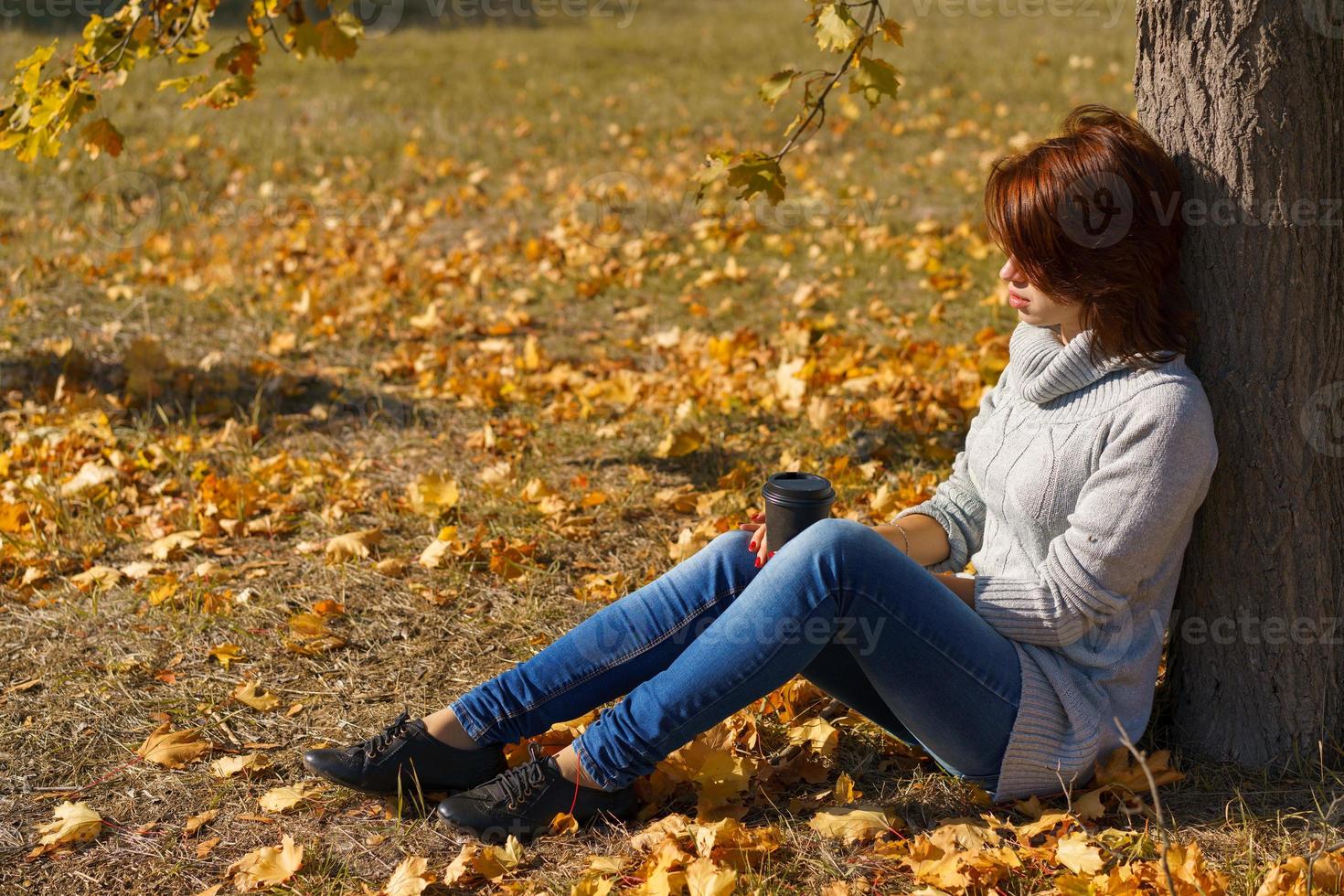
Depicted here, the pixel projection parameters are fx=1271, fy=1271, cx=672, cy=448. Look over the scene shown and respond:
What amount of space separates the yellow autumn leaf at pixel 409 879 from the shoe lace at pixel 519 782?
178 mm

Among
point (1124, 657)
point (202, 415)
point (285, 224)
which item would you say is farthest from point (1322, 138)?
point (285, 224)

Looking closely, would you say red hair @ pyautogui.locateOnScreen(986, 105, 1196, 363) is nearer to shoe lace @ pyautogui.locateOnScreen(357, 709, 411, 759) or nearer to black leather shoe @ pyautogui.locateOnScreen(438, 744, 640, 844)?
black leather shoe @ pyautogui.locateOnScreen(438, 744, 640, 844)

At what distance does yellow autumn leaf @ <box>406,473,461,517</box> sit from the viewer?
12.0 feet

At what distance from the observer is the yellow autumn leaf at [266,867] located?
7.13 ft

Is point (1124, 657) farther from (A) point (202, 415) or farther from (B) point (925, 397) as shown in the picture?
(A) point (202, 415)

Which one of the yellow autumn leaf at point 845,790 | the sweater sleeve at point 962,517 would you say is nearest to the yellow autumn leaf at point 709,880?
the yellow autumn leaf at point 845,790

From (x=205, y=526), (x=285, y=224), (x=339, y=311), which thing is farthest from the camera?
(x=285, y=224)

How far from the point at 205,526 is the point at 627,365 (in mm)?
1869

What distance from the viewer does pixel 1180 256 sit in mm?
2219

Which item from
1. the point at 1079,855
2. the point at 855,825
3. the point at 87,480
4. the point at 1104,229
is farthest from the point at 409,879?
the point at 87,480

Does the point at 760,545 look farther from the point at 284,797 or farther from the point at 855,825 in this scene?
the point at 284,797

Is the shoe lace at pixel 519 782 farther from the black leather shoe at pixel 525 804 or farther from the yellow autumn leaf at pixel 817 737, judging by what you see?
the yellow autumn leaf at pixel 817 737

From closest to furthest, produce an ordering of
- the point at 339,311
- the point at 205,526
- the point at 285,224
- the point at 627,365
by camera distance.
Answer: the point at 205,526
the point at 627,365
the point at 339,311
the point at 285,224

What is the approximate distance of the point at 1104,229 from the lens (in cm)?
208
